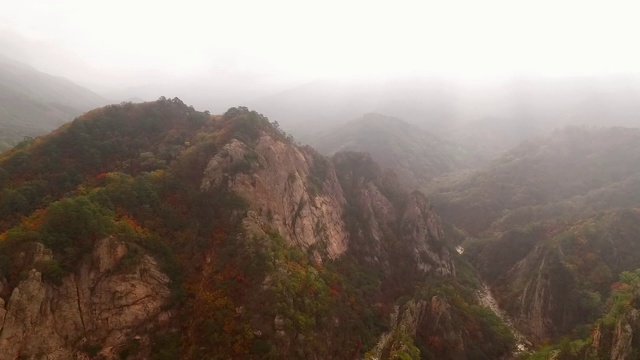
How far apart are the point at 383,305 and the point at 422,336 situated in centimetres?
911

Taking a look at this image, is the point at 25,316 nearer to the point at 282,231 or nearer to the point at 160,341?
the point at 160,341

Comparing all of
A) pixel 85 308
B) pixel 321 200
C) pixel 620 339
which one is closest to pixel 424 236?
pixel 321 200

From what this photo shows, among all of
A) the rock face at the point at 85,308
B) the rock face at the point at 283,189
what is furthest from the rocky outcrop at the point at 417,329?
the rock face at the point at 85,308

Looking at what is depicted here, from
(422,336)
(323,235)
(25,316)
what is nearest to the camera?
(25,316)

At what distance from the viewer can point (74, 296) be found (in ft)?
131

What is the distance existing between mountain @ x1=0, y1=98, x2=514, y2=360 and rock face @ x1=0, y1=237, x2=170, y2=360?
0.12 m

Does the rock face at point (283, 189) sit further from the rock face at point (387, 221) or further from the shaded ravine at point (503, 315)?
the shaded ravine at point (503, 315)

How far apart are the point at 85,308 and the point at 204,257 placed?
48.3 ft

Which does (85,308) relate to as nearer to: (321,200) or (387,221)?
(321,200)

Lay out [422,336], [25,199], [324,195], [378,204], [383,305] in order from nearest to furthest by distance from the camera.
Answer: [25,199] < [422,336] < [383,305] < [324,195] < [378,204]

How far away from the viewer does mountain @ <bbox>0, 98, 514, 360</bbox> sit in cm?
3988

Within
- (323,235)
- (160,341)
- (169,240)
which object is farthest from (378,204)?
(160,341)

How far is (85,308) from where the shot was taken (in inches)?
1576

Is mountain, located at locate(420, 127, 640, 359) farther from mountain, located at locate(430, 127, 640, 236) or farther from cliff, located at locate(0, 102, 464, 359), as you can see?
cliff, located at locate(0, 102, 464, 359)
